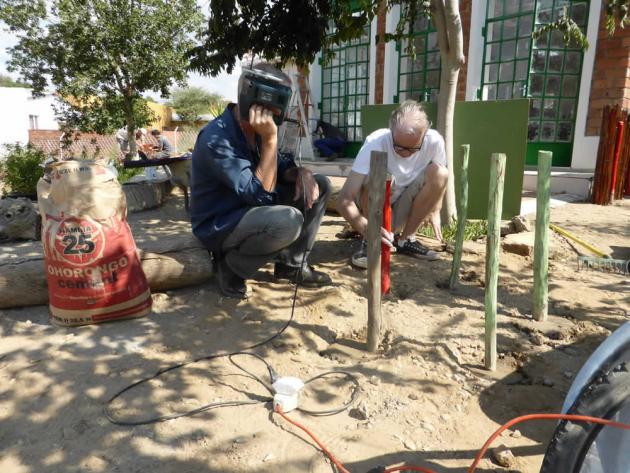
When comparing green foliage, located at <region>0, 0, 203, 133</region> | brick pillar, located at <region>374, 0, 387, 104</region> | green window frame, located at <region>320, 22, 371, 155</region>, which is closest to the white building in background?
green foliage, located at <region>0, 0, 203, 133</region>

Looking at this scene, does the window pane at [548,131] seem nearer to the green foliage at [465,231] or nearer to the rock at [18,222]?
the green foliage at [465,231]

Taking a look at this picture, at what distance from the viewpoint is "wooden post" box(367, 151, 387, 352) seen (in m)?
2.11

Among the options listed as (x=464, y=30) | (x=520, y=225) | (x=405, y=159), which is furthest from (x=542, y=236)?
(x=464, y=30)

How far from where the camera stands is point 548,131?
299 inches

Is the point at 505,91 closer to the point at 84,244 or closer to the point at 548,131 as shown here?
the point at 548,131

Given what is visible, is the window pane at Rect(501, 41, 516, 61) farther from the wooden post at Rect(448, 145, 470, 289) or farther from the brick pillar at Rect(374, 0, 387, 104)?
the wooden post at Rect(448, 145, 470, 289)

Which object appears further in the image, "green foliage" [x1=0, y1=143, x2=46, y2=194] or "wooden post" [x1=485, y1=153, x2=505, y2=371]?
"green foliage" [x1=0, y1=143, x2=46, y2=194]

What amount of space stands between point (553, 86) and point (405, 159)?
17.9 feet

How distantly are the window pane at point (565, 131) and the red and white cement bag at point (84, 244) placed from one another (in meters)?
7.26

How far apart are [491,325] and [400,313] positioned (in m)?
0.68

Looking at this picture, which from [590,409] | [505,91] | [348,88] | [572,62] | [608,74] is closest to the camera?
[590,409]

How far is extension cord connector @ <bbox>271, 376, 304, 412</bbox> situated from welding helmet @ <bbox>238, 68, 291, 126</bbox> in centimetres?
143

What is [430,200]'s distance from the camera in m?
3.44

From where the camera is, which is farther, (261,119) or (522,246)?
(522,246)
